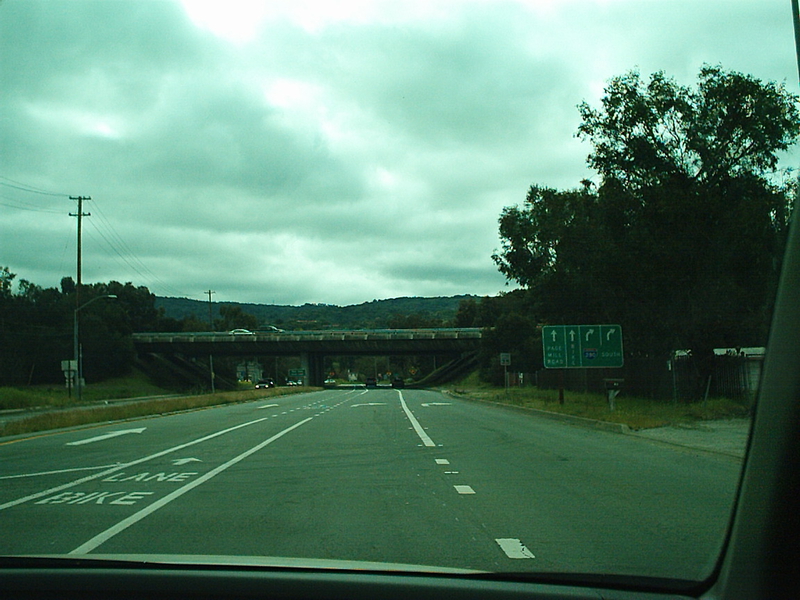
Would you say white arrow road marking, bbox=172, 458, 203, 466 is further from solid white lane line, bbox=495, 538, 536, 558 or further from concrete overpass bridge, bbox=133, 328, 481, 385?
concrete overpass bridge, bbox=133, 328, 481, 385

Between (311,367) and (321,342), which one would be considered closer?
(321,342)

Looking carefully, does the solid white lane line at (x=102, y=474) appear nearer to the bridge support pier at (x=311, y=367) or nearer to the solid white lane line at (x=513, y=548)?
the solid white lane line at (x=513, y=548)

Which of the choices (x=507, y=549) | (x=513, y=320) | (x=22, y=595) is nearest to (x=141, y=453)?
(x=507, y=549)

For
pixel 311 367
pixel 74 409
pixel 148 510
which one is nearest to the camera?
pixel 148 510

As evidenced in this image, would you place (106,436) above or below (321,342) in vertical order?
below

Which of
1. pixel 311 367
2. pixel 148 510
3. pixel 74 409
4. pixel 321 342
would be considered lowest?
pixel 74 409

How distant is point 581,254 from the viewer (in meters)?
37.6

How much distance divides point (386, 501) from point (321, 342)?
91.9 meters

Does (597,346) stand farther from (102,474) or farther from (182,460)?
(102,474)

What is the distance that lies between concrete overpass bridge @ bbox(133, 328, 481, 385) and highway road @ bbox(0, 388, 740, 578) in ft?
263

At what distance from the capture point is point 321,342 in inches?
4003

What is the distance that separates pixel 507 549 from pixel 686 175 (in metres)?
26.6

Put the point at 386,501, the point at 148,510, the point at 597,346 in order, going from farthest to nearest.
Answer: the point at 597,346 < the point at 386,501 < the point at 148,510

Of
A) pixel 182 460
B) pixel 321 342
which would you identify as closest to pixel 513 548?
pixel 182 460
